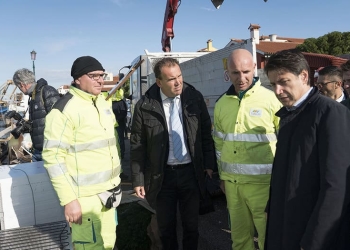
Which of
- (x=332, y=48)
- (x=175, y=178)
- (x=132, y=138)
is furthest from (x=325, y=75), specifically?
(x=332, y=48)

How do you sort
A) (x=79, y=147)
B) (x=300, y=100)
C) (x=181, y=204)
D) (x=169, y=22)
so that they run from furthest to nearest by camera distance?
1. (x=169, y=22)
2. (x=181, y=204)
3. (x=79, y=147)
4. (x=300, y=100)

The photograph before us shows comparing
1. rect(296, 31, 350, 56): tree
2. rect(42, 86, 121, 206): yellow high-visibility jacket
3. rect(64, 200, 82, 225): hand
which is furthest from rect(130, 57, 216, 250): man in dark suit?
rect(296, 31, 350, 56): tree

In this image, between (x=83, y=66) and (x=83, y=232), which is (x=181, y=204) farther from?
(x=83, y=66)

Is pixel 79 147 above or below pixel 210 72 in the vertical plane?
below

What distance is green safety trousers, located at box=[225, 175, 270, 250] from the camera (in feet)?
8.29

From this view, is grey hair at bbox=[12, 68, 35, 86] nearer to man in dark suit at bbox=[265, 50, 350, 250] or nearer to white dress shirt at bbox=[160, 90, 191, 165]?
white dress shirt at bbox=[160, 90, 191, 165]

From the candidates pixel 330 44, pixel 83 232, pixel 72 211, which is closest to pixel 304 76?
pixel 72 211

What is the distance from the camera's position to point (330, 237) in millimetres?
1374

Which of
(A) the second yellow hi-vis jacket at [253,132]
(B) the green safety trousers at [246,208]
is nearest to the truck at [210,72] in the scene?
(A) the second yellow hi-vis jacket at [253,132]

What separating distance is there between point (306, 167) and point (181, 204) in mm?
1692

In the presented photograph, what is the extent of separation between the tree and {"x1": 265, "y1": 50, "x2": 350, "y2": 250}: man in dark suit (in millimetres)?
22829

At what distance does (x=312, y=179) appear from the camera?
150 cm

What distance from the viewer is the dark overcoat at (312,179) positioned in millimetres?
1372

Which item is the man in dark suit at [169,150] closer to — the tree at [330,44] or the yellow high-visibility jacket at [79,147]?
the yellow high-visibility jacket at [79,147]
